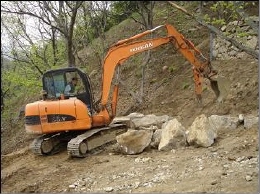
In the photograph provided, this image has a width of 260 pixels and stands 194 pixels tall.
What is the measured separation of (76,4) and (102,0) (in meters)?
0.95

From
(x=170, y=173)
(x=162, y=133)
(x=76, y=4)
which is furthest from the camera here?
(x=76, y=4)

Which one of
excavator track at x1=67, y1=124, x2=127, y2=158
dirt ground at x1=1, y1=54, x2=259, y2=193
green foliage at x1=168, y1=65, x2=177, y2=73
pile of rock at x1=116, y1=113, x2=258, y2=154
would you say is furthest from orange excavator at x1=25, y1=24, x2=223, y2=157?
green foliage at x1=168, y1=65, x2=177, y2=73

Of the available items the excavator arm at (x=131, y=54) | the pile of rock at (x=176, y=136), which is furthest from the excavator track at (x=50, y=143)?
the pile of rock at (x=176, y=136)

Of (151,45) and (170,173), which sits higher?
(151,45)

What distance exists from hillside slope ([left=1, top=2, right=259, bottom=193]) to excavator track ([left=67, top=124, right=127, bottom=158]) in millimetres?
187

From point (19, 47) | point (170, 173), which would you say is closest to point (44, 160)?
point (170, 173)

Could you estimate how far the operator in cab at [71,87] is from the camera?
9664 mm

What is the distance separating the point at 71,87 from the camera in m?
9.72

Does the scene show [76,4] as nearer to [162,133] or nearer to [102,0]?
[102,0]

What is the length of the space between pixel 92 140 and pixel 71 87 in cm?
133

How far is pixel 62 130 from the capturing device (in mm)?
9312

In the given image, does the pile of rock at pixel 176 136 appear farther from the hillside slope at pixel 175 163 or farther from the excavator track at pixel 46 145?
the excavator track at pixel 46 145

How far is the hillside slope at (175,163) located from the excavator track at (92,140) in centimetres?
19

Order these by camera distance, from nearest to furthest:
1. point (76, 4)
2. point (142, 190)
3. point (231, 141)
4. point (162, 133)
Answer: point (142, 190)
point (231, 141)
point (162, 133)
point (76, 4)
